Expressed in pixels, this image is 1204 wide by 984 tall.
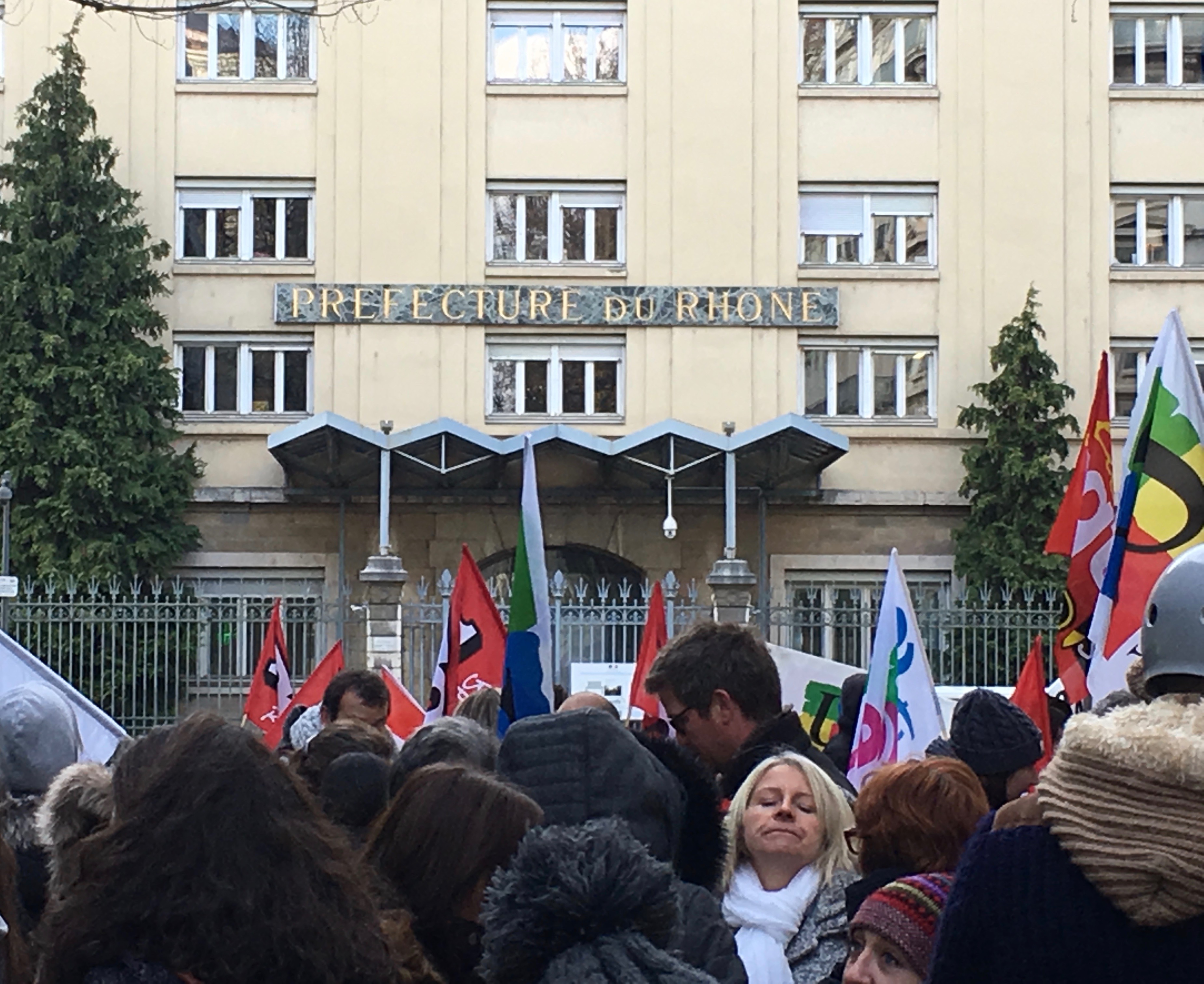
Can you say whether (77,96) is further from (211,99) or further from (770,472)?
(770,472)

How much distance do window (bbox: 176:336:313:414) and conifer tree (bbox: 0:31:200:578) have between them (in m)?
0.95

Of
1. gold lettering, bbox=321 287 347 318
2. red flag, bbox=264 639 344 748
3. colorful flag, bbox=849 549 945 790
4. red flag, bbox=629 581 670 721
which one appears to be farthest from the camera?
gold lettering, bbox=321 287 347 318

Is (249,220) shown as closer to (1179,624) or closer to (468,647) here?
(468,647)

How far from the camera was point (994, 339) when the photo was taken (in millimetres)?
24359

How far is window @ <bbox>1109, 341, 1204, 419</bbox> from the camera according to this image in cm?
2464

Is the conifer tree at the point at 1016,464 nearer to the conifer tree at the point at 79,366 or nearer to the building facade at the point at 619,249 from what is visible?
the building facade at the point at 619,249

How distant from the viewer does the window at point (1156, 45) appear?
2500 centimetres

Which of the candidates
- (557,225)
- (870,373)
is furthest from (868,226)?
(557,225)

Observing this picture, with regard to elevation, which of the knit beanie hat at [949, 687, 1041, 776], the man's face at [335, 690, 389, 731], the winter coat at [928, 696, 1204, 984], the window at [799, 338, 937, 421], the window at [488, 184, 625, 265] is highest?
the window at [488, 184, 625, 265]

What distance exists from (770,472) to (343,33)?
8.03m

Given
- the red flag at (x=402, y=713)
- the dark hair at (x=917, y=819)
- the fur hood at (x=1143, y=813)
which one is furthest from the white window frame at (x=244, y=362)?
the fur hood at (x=1143, y=813)

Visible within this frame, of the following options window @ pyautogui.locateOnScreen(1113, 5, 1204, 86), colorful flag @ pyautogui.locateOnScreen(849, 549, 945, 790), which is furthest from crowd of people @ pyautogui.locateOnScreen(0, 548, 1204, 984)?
window @ pyautogui.locateOnScreen(1113, 5, 1204, 86)

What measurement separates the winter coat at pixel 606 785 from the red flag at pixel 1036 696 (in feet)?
15.8

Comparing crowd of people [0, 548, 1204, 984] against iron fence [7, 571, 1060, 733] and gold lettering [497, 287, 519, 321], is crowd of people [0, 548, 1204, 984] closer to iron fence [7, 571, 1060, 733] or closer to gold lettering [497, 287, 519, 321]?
iron fence [7, 571, 1060, 733]
